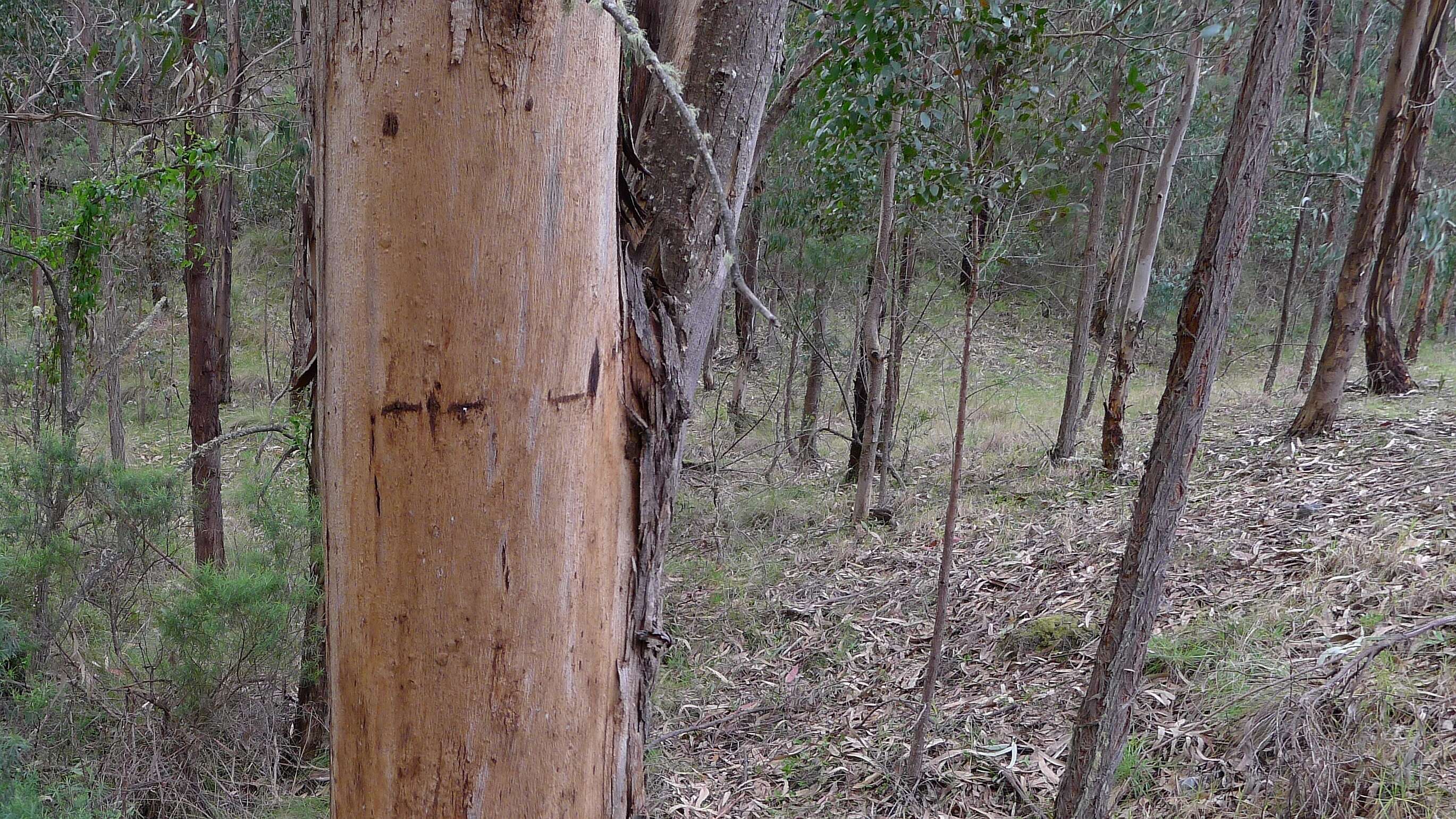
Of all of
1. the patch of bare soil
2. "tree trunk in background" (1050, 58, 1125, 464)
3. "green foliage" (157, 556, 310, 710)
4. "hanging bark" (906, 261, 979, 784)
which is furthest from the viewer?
"tree trunk in background" (1050, 58, 1125, 464)

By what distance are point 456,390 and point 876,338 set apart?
241 inches

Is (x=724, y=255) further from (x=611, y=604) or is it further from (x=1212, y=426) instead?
(x=1212, y=426)

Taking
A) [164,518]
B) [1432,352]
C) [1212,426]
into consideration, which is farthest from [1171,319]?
[164,518]

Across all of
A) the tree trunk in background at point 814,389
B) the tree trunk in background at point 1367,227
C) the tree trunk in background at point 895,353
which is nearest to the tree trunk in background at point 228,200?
the tree trunk in background at point 895,353

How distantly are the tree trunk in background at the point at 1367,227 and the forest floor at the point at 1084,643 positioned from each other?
36 centimetres

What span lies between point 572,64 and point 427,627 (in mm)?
633

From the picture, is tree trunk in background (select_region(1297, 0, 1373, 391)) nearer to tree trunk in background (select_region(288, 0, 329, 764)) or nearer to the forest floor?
the forest floor

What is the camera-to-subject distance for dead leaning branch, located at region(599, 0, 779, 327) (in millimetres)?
989

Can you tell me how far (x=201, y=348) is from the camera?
18.8 feet

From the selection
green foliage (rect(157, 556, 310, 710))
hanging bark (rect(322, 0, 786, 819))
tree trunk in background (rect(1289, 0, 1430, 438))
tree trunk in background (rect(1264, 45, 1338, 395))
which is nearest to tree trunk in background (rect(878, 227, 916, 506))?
tree trunk in background (rect(1289, 0, 1430, 438))

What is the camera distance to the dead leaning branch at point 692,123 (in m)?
0.99

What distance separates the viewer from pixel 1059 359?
17.2 m

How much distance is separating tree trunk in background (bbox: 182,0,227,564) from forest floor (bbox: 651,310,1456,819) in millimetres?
3089

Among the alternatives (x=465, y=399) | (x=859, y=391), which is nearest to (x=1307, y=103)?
(x=859, y=391)
